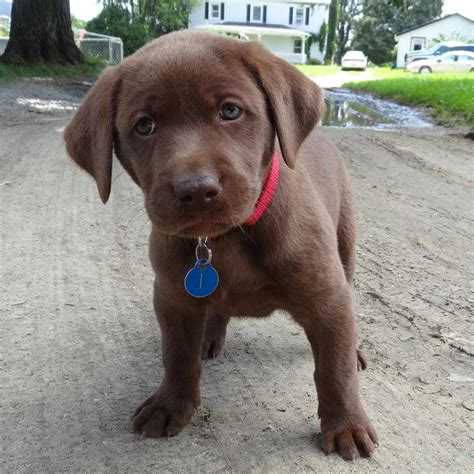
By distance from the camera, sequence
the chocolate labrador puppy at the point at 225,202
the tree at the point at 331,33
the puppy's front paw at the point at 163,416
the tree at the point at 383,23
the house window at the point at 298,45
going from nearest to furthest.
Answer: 1. the chocolate labrador puppy at the point at 225,202
2. the puppy's front paw at the point at 163,416
3. the house window at the point at 298,45
4. the tree at the point at 331,33
5. the tree at the point at 383,23

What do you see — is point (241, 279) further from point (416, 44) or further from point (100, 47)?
point (416, 44)

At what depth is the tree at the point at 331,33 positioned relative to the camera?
208 feet

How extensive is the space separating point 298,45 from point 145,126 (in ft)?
205

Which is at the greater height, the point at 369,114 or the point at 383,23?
the point at 383,23

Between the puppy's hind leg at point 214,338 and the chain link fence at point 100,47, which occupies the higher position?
the chain link fence at point 100,47

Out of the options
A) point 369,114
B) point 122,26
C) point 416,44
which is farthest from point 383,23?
point 369,114

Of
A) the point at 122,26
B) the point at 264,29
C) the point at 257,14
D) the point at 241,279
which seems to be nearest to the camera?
the point at 241,279

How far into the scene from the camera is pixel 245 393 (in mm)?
3062

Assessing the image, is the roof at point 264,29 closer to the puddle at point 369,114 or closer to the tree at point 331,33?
the tree at point 331,33

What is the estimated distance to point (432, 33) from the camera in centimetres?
7100

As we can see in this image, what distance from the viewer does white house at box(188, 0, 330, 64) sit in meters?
59.4

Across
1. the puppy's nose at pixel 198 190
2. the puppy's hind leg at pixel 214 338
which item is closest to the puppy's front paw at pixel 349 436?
the puppy's hind leg at pixel 214 338

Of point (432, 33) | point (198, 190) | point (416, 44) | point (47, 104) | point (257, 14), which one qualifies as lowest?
point (416, 44)

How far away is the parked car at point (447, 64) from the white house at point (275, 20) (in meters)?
17.8
